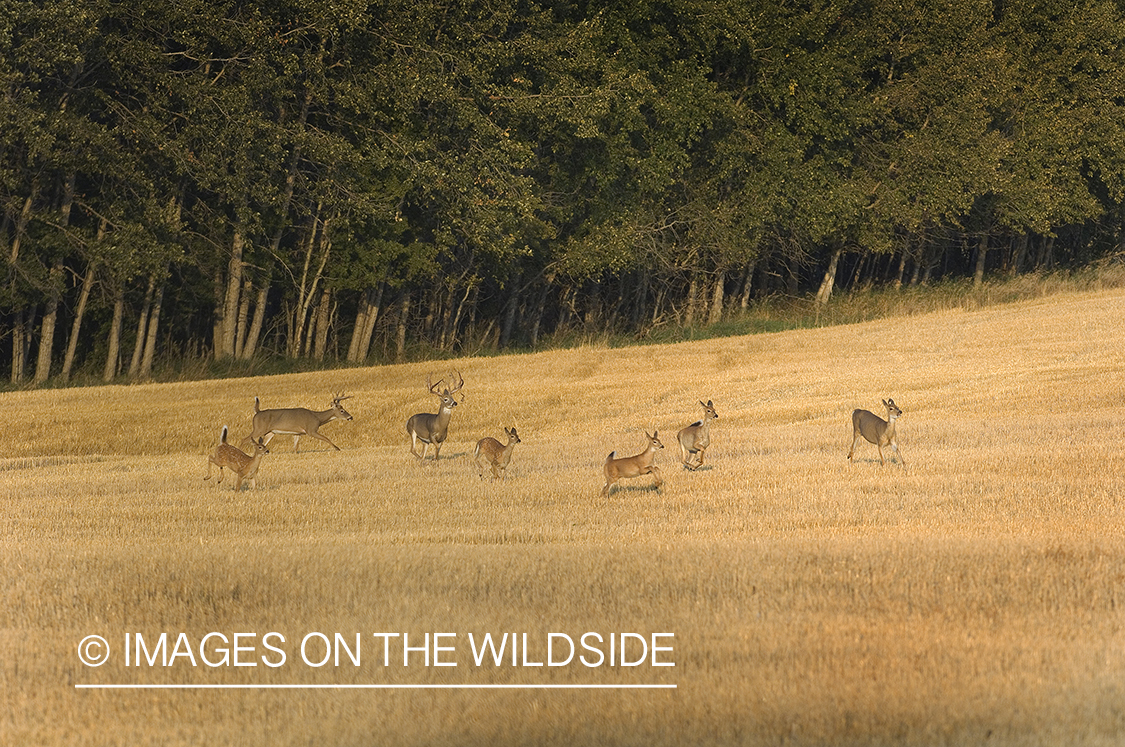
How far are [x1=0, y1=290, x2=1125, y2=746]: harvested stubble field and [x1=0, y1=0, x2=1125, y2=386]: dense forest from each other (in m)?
11.0

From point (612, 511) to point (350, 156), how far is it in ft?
67.3

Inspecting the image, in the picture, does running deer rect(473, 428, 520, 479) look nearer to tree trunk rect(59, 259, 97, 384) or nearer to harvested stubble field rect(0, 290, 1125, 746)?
harvested stubble field rect(0, 290, 1125, 746)

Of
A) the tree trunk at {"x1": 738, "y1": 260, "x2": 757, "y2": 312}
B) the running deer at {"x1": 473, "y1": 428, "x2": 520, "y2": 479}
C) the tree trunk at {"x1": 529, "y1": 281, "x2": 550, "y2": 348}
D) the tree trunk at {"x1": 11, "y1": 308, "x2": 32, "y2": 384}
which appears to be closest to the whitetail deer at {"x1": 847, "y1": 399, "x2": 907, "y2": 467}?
the running deer at {"x1": 473, "y1": 428, "x2": 520, "y2": 479}

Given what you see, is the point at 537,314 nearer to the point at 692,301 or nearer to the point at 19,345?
the point at 692,301

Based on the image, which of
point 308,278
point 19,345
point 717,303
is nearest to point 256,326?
point 308,278

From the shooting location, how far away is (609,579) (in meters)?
10.2

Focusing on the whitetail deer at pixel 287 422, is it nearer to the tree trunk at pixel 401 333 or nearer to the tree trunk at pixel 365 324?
the tree trunk at pixel 401 333

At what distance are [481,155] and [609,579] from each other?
2472 cm

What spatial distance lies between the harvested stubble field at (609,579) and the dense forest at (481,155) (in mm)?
11029

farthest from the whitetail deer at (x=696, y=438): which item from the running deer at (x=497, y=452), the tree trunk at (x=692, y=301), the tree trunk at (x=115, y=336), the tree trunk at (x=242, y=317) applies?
the tree trunk at (x=692, y=301)

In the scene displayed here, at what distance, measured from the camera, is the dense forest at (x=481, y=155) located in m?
31.6

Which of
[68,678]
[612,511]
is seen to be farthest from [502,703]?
[612,511]

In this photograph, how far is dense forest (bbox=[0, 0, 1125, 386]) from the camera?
104 ft

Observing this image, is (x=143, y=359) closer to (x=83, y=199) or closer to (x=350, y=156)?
(x=83, y=199)
